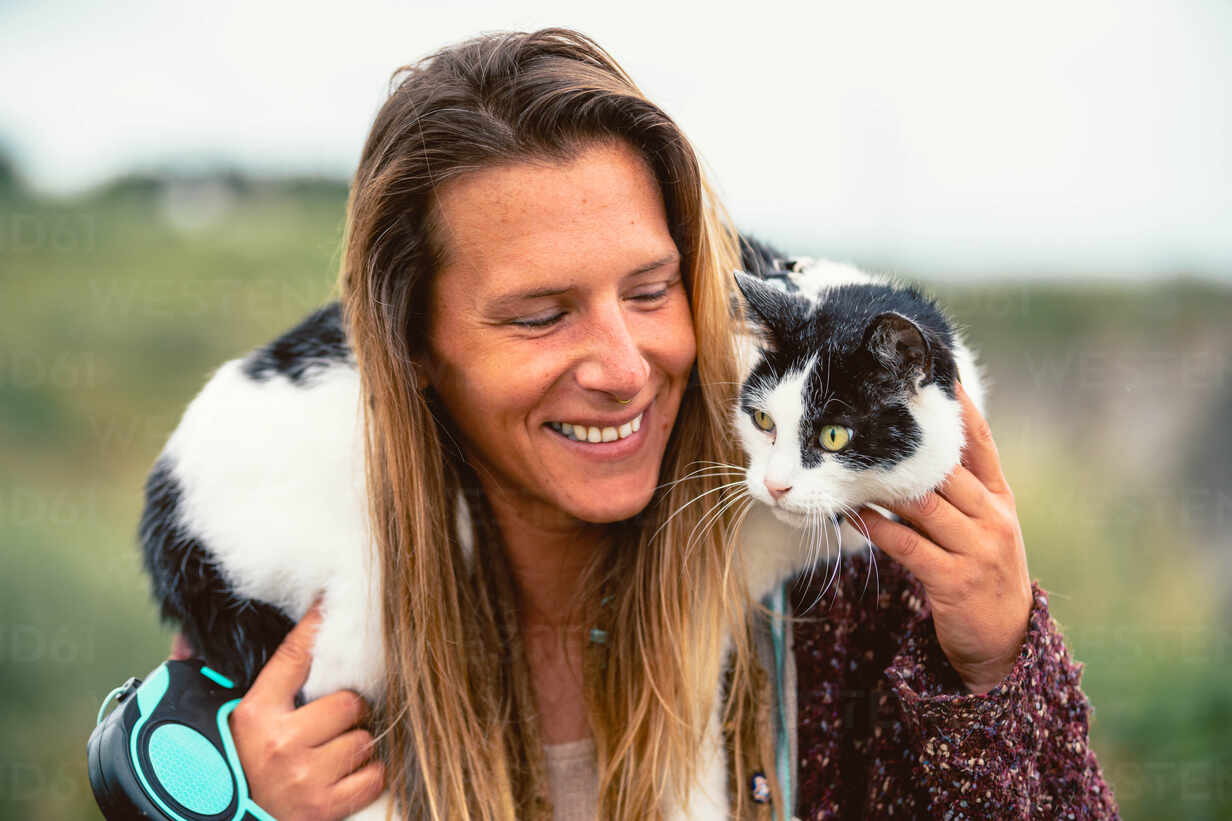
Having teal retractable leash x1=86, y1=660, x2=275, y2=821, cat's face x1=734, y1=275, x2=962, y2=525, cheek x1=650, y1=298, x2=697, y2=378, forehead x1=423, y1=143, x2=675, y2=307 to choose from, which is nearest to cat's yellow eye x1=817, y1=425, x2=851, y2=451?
cat's face x1=734, y1=275, x2=962, y2=525

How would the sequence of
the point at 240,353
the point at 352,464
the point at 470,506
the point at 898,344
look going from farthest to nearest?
the point at 240,353 < the point at 470,506 < the point at 352,464 < the point at 898,344

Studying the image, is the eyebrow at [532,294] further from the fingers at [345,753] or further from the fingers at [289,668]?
the fingers at [345,753]

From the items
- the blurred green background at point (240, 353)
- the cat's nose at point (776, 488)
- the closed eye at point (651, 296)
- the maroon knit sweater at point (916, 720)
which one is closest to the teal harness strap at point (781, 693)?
the maroon knit sweater at point (916, 720)

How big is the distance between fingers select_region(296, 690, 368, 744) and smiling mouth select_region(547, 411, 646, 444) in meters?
0.49

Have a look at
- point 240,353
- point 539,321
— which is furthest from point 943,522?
point 240,353

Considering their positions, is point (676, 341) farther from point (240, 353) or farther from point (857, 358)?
point (240, 353)

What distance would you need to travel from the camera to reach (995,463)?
1.13 meters

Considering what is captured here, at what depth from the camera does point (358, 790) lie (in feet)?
3.84

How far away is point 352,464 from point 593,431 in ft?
1.15

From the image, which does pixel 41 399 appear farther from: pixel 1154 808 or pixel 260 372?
pixel 1154 808

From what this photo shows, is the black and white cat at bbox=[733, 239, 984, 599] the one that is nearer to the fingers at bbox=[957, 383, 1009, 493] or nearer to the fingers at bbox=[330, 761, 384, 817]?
the fingers at bbox=[957, 383, 1009, 493]

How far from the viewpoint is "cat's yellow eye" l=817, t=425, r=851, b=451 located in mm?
1085

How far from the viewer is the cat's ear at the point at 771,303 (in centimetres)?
111

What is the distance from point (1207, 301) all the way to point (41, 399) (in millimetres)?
4761
